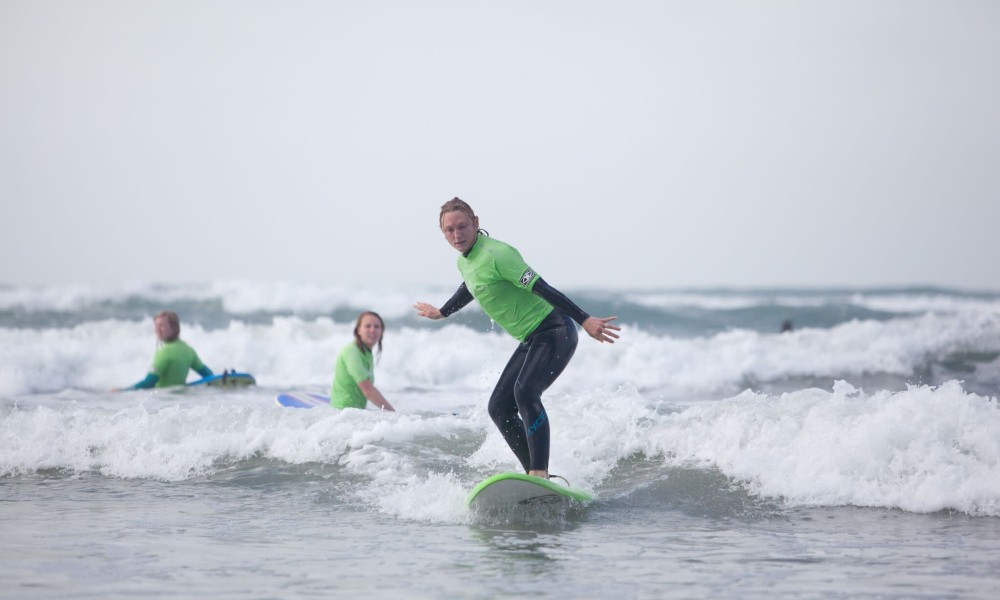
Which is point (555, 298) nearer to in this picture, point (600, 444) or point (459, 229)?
point (459, 229)

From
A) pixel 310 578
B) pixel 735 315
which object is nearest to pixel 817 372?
pixel 310 578

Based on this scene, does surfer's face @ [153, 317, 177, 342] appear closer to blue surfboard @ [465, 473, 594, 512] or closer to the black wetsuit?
the black wetsuit

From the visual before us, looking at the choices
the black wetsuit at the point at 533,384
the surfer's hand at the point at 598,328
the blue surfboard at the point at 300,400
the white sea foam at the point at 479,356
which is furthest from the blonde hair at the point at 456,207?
the white sea foam at the point at 479,356

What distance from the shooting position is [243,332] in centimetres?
2128

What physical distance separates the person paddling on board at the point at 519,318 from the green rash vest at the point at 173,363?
23.7ft

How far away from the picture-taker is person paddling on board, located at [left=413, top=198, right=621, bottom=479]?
19.6 ft

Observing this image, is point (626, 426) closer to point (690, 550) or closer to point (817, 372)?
point (690, 550)

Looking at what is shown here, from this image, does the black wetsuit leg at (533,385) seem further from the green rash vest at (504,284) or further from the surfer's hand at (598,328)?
the surfer's hand at (598,328)

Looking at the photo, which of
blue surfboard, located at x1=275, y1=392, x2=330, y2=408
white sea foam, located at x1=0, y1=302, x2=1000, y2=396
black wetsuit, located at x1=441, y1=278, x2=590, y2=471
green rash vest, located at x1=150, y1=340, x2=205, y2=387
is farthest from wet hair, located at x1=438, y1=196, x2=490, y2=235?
white sea foam, located at x1=0, y1=302, x2=1000, y2=396

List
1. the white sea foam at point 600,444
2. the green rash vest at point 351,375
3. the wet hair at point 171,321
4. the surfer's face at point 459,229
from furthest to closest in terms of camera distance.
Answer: the wet hair at point 171,321
the green rash vest at point 351,375
the white sea foam at point 600,444
the surfer's face at point 459,229

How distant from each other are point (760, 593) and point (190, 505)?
4078 mm

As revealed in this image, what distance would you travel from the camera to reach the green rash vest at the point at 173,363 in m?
12.4

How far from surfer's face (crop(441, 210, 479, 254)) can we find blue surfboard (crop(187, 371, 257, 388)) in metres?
7.62

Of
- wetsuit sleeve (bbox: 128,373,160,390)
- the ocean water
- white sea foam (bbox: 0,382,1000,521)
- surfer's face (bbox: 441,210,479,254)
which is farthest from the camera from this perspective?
wetsuit sleeve (bbox: 128,373,160,390)
